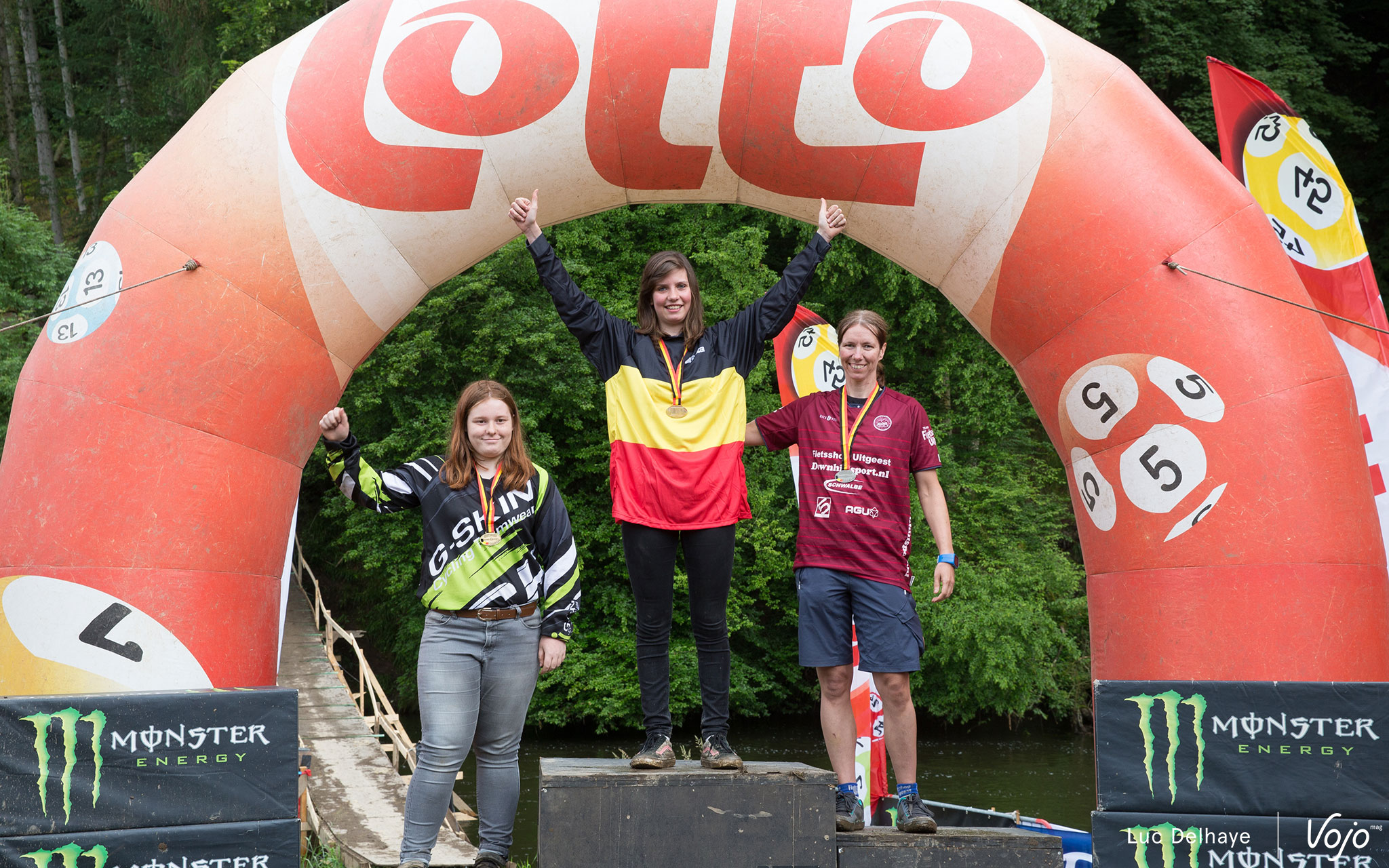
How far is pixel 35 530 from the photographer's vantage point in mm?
4277

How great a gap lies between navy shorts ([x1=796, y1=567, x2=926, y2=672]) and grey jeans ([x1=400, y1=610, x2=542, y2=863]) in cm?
97

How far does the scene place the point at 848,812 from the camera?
155 inches

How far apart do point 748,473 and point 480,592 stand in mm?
13004

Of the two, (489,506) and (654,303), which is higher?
(654,303)

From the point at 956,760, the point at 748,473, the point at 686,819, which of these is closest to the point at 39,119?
the point at 748,473

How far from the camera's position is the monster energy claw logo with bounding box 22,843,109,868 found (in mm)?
3209

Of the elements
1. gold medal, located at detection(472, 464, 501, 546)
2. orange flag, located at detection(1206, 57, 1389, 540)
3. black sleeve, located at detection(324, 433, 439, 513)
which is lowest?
gold medal, located at detection(472, 464, 501, 546)

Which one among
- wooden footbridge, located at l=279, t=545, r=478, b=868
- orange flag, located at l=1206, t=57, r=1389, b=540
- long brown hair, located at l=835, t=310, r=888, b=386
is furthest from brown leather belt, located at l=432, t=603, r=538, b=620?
wooden footbridge, located at l=279, t=545, r=478, b=868

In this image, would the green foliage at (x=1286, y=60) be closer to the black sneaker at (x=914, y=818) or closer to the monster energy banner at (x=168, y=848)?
the black sneaker at (x=914, y=818)

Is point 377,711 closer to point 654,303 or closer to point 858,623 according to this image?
point 858,623

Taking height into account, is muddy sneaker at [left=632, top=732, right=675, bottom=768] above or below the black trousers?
below

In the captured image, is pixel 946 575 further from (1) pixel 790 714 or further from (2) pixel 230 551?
(1) pixel 790 714

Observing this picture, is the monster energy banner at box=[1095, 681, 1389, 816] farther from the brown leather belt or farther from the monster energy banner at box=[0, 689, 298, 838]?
the monster energy banner at box=[0, 689, 298, 838]

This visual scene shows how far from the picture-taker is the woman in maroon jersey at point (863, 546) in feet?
13.4
